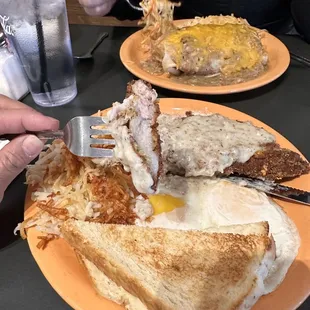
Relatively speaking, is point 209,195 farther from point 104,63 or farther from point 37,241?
point 104,63

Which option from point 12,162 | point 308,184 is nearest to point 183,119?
point 308,184

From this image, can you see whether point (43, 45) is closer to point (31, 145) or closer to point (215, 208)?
point (31, 145)

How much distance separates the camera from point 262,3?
3.32 m

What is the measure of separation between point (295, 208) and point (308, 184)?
164 mm

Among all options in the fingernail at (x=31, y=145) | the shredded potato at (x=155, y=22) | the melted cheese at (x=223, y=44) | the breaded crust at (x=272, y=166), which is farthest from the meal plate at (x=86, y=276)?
the shredded potato at (x=155, y=22)

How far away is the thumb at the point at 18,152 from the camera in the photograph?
1.44 meters

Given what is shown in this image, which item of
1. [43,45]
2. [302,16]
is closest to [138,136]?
[43,45]

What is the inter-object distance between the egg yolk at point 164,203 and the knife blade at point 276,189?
0.27 metres

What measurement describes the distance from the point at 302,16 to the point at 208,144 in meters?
1.79

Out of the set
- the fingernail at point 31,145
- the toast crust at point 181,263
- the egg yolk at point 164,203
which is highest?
the fingernail at point 31,145

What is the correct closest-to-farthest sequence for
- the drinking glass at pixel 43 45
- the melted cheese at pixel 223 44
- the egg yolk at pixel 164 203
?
the egg yolk at pixel 164 203 < the drinking glass at pixel 43 45 < the melted cheese at pixel 223 44

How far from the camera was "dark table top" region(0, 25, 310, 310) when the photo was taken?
1.52 meters

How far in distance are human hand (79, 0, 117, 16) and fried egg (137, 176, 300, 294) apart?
2.07 metres

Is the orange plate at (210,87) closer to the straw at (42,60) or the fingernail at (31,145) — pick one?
the straw at (42,60)
